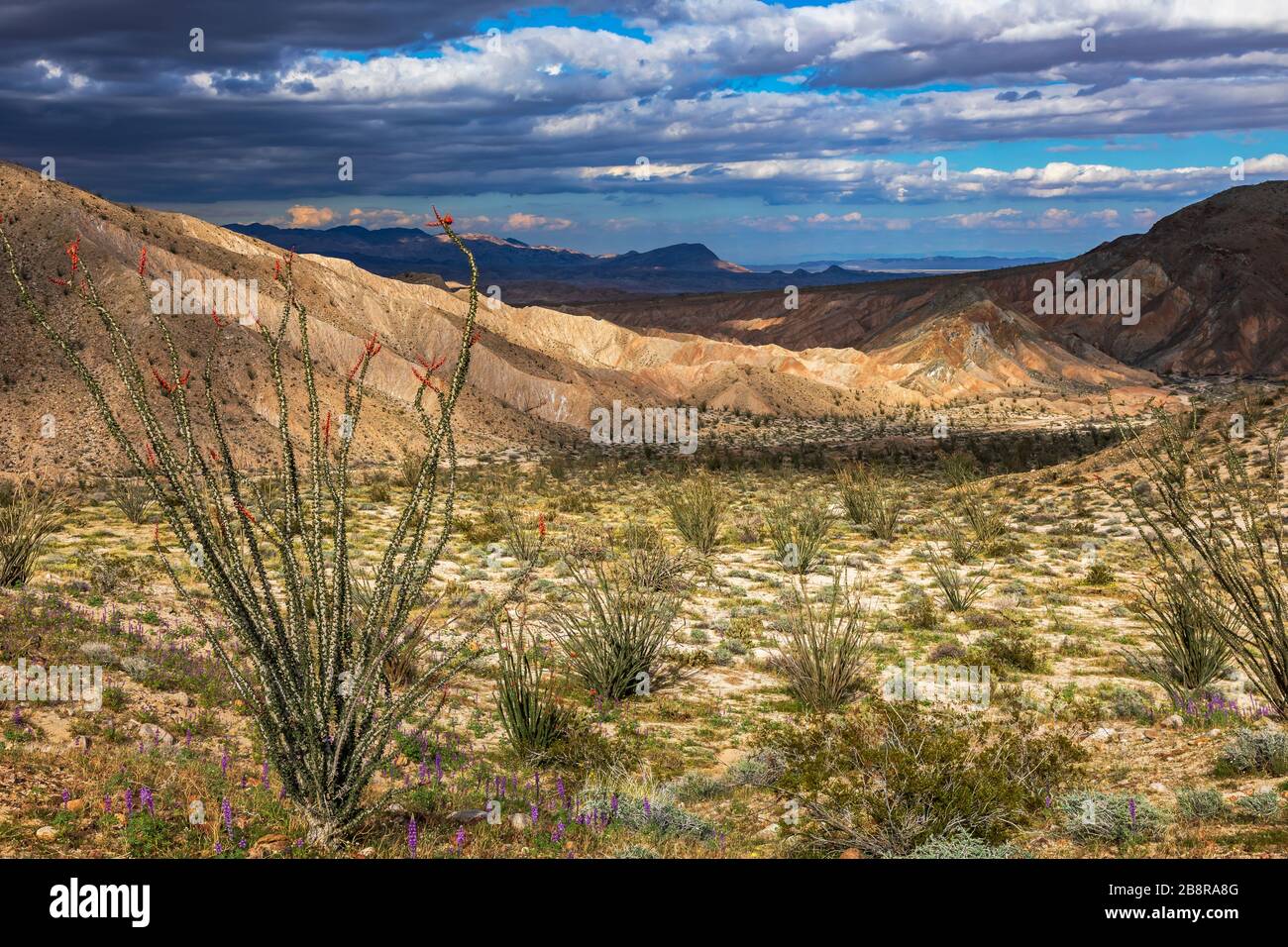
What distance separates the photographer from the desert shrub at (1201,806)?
18.2 ft

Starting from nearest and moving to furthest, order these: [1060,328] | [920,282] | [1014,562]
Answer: [1014,562] < [1060,328] < [920,282]

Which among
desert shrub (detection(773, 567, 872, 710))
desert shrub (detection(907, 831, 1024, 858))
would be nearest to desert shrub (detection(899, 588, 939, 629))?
desert shrub (detection(773, 567, 872, 710))

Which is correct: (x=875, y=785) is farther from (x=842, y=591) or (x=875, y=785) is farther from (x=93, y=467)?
(x=93, y=467)

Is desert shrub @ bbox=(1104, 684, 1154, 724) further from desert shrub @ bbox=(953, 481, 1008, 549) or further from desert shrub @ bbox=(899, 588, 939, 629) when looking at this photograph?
desert shrub @ bbox=(953, 481, 1008, 549)

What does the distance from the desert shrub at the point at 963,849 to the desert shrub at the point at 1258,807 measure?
1.34m

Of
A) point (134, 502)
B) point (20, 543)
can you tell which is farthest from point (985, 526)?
point (134, 502)

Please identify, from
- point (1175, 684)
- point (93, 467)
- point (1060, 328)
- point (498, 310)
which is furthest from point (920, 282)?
point (1175, 684)

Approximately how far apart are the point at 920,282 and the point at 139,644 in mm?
108757

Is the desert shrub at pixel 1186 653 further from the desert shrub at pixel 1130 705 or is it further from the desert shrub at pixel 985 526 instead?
the desert shrub at pixel 985 526

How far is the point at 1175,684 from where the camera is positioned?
862 cm

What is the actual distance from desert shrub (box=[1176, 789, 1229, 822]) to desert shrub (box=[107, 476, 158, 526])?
13654 millimetres

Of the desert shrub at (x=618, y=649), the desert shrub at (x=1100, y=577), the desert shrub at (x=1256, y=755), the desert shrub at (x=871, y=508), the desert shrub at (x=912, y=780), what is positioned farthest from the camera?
the desert shrub at (x=871, y=508)

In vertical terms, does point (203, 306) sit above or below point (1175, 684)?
above

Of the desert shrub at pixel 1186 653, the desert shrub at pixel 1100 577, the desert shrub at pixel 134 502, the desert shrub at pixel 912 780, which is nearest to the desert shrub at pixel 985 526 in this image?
the desert shrub at pixel 1100 577
